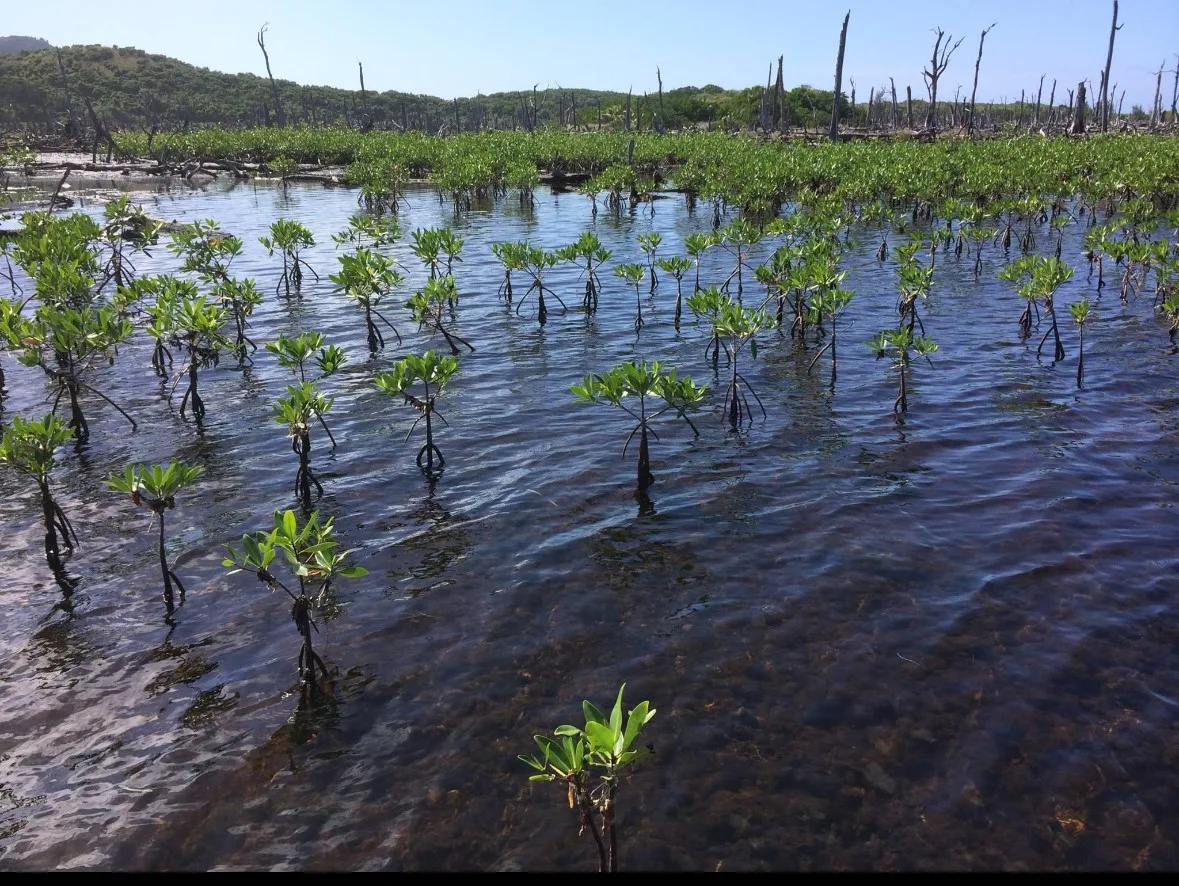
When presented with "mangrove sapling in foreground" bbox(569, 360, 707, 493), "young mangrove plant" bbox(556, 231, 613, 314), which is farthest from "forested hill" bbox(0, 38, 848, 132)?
"mangrove sapling in foreground" bbox(569, 360, 707, 493)

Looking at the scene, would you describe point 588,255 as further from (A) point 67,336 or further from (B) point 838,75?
(B) point 838,75

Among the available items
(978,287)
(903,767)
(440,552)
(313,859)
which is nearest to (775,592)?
(903,767)

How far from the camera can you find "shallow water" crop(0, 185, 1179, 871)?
422 cm

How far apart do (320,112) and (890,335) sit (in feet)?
363

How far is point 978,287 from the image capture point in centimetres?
1702

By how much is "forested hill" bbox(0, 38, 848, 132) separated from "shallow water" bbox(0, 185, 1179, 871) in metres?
60.9

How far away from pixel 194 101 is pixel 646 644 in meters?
103

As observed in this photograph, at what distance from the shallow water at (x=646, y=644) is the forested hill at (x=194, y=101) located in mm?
60940

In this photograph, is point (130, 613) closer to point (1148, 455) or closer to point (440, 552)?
point (440, 552)

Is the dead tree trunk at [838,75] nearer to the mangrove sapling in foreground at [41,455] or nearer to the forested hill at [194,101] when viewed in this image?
the forested hill at [194,101]

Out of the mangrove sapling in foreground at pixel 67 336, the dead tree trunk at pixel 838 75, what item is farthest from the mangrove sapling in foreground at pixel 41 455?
the dead tree trunk at pixel 838 75

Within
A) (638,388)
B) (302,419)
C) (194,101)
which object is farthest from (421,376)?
(194,101)

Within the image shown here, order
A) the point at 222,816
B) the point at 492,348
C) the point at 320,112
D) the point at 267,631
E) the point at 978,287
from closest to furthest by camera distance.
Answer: the point at 222,816, the point at 267,631, the point at 492,348, the point at 978,287, the point at 320,112

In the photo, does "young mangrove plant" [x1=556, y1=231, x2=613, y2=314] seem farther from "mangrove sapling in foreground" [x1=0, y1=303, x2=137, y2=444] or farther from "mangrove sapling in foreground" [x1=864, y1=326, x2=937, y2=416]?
"mangrove sapling in foreground" [x1=0, y1=303, x2=137, y2=444]
